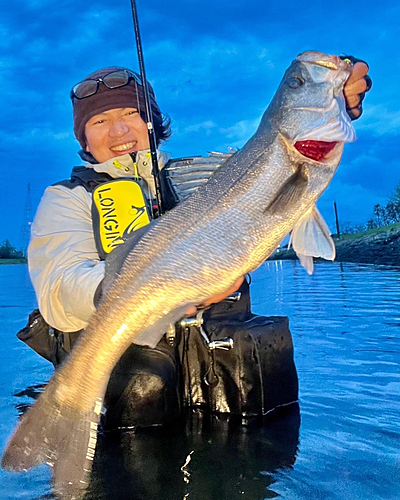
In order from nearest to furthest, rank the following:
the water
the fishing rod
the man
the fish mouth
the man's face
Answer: the water
the fish mouth
the man
the fishing rod
the man's face

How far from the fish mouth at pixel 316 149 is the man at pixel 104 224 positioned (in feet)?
1.47

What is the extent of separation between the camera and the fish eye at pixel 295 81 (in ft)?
10.6

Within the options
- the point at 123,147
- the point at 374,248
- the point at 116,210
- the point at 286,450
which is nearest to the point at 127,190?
the point at 116,210

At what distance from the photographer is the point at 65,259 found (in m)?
3.45

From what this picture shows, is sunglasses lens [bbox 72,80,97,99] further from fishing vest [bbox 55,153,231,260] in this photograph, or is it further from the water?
the water

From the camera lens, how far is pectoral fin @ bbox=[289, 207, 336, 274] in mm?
3059

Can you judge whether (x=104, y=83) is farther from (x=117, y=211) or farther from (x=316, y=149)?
(x=316, y=149)

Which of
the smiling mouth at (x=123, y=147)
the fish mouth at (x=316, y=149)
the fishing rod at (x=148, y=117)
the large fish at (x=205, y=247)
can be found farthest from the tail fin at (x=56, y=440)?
the smiling mouth at (x=123, y=147)

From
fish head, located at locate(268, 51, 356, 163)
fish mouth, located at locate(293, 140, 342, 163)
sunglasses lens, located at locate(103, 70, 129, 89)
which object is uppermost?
sunglasses lens, located at locate(103, 70, 129, 89)

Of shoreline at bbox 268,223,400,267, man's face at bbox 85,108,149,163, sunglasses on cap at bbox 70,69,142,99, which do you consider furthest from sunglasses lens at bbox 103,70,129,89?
shoreline at bbox 268,223,400,267

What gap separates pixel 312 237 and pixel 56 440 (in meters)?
1.71

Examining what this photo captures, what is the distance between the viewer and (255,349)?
3.86m

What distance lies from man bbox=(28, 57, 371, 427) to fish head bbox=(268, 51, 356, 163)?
0.49 ft

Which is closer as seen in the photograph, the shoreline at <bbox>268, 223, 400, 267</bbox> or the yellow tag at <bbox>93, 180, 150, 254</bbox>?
the yellow tag at <bbox>93, 180, 150, 254</bbox>
